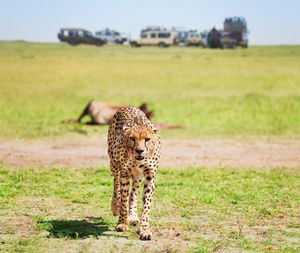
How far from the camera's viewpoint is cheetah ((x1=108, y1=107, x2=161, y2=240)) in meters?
6.02

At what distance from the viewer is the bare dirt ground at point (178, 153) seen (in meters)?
12.1

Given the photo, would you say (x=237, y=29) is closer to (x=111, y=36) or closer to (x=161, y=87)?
(x=161, y=87)

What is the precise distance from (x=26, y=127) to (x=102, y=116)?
2.48 metres

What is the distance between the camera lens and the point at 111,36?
4325 centimetres

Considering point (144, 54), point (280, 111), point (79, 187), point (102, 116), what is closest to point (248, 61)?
point (144, 54)

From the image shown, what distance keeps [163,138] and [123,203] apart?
31.0ft

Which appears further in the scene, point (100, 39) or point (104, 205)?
point (100, 39)

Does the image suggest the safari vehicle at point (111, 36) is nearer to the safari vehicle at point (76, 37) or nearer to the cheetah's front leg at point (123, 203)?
the safari vehicle at point (76, 37)

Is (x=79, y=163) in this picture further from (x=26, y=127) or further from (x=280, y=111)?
(x=280, y=111)

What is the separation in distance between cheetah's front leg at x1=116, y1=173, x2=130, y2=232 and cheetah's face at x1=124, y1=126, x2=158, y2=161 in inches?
18.2

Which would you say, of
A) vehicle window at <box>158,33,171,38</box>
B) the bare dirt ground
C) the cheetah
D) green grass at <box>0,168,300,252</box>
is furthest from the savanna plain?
vehicle window at <box>158,33,171,38</box>

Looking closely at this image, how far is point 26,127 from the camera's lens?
56.8 feet

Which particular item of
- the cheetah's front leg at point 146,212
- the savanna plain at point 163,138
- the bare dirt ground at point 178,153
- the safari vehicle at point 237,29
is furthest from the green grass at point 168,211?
the safari vehicle at point 237,29

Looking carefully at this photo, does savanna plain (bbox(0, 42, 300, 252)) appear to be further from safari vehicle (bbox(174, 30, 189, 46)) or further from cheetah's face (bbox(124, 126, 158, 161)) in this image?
safari vehicle (bbox(174, 30, 189, 46))
